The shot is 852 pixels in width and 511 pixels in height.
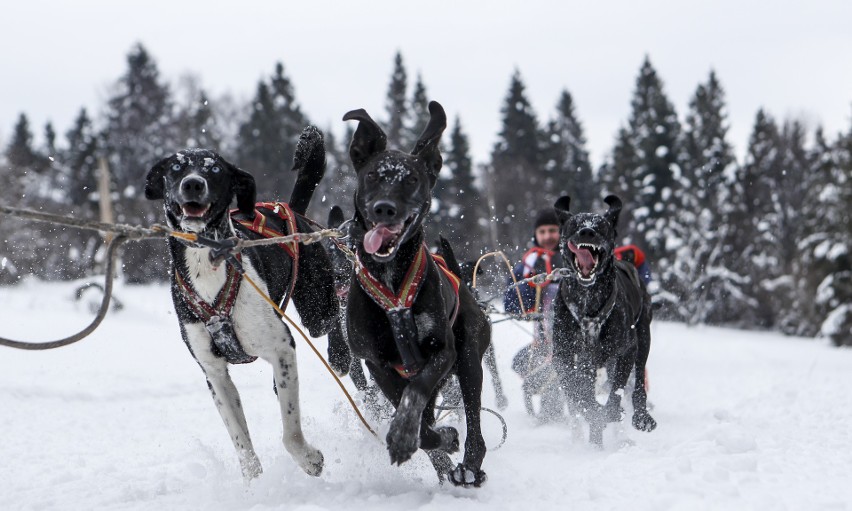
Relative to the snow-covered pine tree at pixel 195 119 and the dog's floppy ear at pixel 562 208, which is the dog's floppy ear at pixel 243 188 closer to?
the dog's floppy ear at pixel 562 208

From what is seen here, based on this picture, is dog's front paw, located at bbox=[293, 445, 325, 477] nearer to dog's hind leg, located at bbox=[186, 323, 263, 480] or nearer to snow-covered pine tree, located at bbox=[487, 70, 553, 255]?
dog's hind leg, located at bbox=[186, 323, 263, 480]

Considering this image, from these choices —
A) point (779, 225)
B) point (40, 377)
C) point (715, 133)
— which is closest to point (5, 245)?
point (40, 377)

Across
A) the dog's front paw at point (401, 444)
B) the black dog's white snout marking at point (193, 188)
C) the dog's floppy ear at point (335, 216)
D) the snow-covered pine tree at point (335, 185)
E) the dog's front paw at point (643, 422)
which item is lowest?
the dog's front paw at point (643, 422)

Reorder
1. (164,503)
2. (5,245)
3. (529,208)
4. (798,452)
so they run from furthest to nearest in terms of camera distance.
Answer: (529,208) → (5,245) → (798,452) → (164,503)

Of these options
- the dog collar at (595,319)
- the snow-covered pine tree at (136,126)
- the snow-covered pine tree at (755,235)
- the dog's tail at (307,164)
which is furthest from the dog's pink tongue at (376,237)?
the snow-covered pine tree at (136,126)

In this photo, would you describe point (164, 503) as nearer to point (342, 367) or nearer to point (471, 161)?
point (342, 367)

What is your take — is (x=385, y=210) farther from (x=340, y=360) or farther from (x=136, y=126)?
(x=136, y=126)

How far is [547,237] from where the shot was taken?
8344mm

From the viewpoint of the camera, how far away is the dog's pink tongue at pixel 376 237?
3.29 meters

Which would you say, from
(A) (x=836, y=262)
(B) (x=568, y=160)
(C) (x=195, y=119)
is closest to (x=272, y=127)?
(C) (x=195, y=119)

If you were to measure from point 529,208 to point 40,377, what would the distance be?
2798 cm

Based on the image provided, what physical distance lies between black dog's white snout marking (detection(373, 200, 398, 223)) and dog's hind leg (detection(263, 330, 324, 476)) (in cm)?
114

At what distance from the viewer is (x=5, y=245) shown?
2491 cm

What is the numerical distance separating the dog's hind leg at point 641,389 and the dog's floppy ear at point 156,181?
12.2ft
